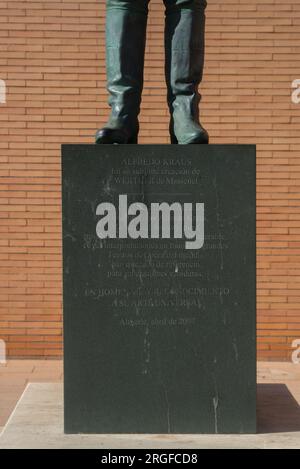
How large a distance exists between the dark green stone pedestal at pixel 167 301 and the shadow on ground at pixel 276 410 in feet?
0.95

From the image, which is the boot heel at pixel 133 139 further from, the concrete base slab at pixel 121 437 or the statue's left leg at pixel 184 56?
the concrete base slab at pixel 121 437

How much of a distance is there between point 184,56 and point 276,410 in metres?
2.15

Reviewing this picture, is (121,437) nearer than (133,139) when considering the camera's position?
Yes

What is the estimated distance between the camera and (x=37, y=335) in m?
8.42

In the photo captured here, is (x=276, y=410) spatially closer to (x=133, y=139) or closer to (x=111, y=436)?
(x=111, y=436)

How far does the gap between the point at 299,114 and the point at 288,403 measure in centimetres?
313

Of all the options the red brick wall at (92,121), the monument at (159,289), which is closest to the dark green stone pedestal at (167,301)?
the monument at (159,289)

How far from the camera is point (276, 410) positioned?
19.0 ft

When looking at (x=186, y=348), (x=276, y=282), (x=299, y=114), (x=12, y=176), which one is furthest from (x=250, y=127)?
(x=186, y=348)

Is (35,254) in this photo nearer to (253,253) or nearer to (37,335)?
(37,335)

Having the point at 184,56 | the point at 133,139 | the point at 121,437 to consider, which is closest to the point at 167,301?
the point at 121,437

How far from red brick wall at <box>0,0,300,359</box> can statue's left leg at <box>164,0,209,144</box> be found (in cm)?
288

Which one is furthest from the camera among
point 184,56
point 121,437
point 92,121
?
point 92,121

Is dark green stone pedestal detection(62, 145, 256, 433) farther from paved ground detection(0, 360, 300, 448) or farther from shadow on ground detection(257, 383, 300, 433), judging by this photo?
shadow on ground detection(257, 383, 300, 433)
